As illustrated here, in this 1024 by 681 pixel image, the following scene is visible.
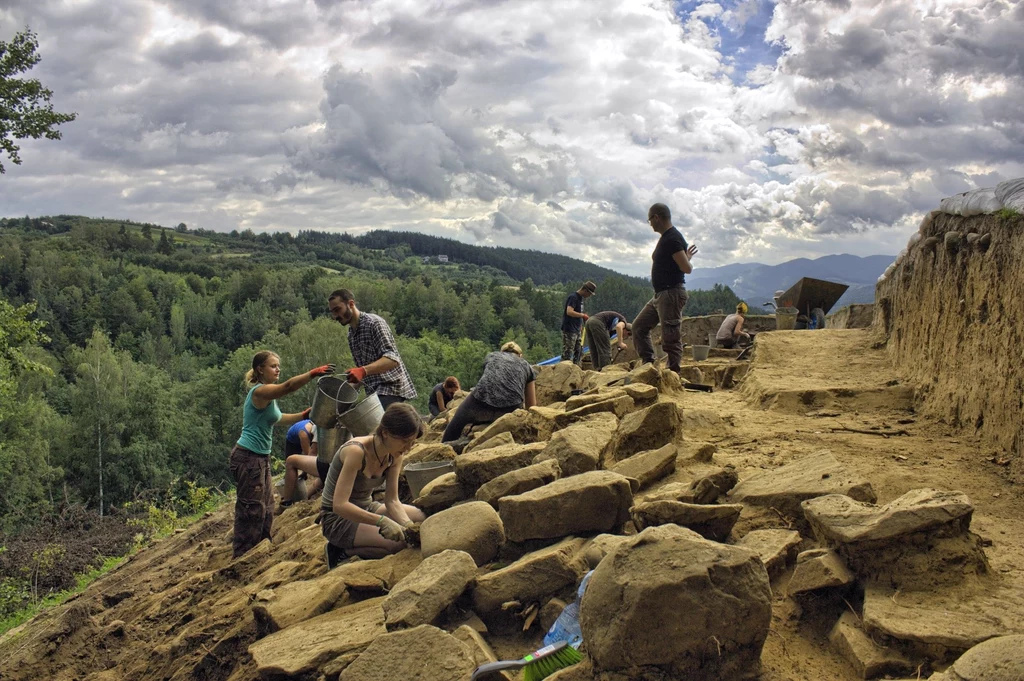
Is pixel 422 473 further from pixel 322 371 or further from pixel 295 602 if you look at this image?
pixel 295 602

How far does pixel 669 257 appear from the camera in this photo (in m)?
6.56

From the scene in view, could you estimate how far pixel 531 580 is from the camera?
3.04 meters

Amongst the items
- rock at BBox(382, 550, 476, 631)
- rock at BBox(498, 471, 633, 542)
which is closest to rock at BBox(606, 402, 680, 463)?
rock at BBox(498, 471, 633, 542)

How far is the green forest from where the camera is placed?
3069 cm

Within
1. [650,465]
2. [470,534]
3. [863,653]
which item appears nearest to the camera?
[863,653]

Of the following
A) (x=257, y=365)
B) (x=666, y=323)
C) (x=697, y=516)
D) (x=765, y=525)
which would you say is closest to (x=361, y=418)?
(x=257, y=365)

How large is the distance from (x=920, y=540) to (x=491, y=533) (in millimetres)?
2006

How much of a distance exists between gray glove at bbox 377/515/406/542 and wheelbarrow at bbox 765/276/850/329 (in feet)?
39.1

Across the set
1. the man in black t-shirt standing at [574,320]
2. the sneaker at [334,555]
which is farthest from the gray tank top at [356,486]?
the man in black t-shirt standing at [574,320]

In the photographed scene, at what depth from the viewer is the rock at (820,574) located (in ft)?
8.58

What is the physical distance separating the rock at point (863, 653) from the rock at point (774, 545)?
32cm

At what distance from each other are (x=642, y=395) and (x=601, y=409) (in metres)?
0.46

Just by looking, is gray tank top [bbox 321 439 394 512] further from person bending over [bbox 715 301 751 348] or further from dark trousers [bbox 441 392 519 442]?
person bending over [bbox 715 301 751 348]

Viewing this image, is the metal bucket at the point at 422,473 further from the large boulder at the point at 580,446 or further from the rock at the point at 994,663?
the rock at the point at 994,663
